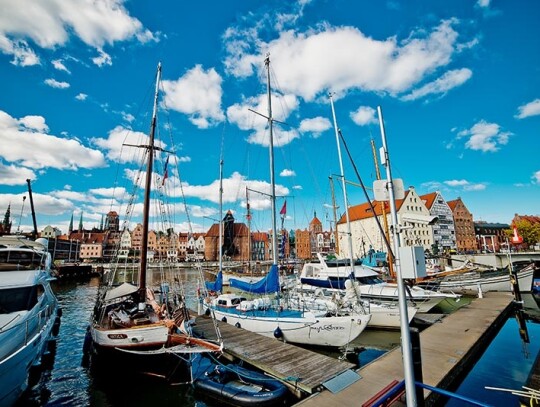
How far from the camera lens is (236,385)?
10961 mm

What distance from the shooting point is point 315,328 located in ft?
50.2

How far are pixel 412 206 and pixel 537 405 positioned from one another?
86.7m

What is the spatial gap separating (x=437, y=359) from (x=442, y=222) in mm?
86993

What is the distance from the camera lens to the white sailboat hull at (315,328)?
1488 cm

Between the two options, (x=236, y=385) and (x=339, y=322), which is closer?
(x=236, y=385)

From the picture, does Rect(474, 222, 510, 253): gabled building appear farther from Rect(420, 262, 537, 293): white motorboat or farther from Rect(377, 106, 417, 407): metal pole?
Rect(377, 106, 417, 407): metal pole

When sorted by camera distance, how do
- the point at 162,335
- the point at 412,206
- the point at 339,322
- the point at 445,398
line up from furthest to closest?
the point at 412,206, the point at 339,322, the point at 162,335, the point at 445,398

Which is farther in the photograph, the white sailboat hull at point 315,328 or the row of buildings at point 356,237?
the row of buildings at point 356,237

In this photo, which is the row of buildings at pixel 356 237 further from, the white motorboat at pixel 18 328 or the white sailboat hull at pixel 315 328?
the white motorboat at pixel 18 328

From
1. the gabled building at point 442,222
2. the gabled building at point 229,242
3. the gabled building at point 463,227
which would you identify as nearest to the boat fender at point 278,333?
the gabled building at point 442,222

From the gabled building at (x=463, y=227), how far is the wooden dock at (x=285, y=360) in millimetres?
94718

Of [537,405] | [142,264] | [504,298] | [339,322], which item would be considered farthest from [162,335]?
[504,298]

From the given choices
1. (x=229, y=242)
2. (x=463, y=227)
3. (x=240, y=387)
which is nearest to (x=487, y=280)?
(x=240, y=387)

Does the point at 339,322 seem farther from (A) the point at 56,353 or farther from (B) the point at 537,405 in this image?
(A) the point at 56,353
